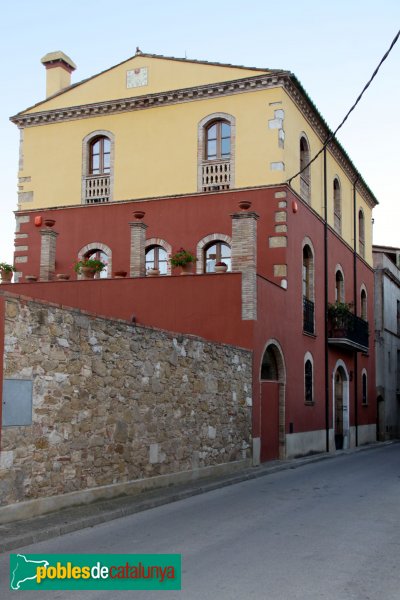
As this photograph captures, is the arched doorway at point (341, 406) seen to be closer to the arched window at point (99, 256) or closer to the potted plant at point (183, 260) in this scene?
the potted plant at point (183, 260)

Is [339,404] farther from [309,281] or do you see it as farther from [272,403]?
[272,403]

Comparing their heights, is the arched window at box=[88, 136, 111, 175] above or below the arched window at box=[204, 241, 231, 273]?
above

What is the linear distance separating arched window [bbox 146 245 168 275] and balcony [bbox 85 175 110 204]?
2.26 meters

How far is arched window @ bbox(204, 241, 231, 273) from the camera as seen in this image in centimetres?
2095

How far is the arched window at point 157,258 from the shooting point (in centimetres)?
2175

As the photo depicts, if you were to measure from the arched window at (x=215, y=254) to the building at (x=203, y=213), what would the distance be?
0.04m

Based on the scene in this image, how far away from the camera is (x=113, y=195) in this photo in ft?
74.7

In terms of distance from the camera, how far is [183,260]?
20422 millimetres

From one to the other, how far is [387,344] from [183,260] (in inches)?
715

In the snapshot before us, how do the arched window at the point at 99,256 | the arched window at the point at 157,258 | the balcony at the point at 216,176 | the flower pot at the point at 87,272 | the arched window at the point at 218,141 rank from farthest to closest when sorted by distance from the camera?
the arched window at the point at 99,256
the arched window at the point at 157,258
the arched window at the point at 218,141
the balcony at the point at 216,176
the flower pot at the point at 87,272

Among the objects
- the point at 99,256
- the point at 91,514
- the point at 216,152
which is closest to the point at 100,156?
the point at 99,256

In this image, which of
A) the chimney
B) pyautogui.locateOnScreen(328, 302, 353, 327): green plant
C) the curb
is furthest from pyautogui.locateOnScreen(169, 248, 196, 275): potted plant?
the chimney

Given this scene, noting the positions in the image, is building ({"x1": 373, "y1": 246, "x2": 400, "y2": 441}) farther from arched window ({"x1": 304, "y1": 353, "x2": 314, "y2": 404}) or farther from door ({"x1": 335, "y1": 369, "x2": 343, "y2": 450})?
arched window ({"x1": 304, "y1": 353, "x2": 314, "y2": 404})

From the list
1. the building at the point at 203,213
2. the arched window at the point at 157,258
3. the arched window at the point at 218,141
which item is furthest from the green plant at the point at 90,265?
the arched window at the point at 218,141
